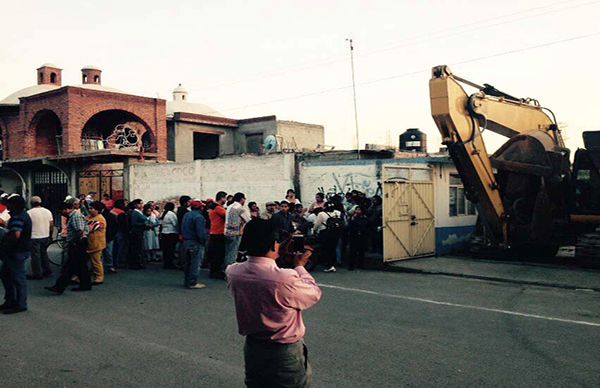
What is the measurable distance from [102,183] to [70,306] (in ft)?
54.2

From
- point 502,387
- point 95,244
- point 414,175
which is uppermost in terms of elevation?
point 414,175

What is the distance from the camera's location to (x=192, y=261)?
406 inches

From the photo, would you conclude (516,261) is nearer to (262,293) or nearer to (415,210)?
(415,210)

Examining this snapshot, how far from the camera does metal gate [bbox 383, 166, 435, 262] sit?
1336 centimetres

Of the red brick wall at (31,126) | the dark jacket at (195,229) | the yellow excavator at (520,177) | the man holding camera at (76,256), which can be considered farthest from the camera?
the red brick wall at (31,126)

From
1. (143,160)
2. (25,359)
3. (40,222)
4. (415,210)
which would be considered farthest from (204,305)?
(143,160)

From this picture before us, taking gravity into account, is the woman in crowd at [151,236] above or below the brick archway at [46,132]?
below

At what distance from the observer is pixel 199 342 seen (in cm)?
648

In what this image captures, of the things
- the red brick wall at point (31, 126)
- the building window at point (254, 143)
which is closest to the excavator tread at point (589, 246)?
the building window at point (254, 143)

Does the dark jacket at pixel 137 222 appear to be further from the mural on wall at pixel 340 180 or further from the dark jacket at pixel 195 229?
the mural on wall at pixel 340 180

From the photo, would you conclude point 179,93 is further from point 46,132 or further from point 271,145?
point 271,145

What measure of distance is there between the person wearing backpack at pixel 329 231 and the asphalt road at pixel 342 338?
2.34 metres

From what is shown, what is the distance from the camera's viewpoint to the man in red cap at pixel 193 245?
10281 millimetres

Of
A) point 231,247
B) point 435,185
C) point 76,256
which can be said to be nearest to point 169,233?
point 231,247
